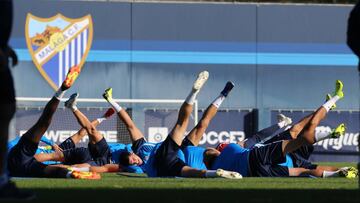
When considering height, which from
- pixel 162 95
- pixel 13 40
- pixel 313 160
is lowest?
pixel 313 160

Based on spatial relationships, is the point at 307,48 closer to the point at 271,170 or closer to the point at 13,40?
the point at 13,40

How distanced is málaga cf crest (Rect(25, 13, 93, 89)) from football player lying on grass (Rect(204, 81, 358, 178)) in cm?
1151

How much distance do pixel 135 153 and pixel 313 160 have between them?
10.0m

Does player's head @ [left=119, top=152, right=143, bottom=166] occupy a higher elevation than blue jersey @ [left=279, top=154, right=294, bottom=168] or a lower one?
lower

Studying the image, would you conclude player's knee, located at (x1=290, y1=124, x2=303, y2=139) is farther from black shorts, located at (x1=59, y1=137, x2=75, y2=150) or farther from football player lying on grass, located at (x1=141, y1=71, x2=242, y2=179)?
black shorts, located at (x1=59, y1=137, x2=75, y2=150)

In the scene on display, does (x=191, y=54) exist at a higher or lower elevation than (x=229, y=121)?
higher

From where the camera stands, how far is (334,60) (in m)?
23.4

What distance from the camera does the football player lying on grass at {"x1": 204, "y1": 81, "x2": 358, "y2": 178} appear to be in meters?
10.5

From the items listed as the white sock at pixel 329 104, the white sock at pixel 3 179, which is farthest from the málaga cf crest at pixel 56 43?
the white sock at pixel 3 179

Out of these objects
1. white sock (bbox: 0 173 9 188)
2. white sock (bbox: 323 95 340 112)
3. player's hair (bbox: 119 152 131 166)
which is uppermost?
white sock (bbox: 0 173 9 188)

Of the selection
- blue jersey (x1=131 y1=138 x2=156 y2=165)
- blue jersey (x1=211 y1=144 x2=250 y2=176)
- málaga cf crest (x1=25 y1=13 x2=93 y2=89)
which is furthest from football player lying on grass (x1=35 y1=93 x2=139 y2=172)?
málaga cf crest (x1=25 y1=13 x2=93 y2=89)

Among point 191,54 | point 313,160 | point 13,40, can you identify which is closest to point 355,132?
point 313,160
